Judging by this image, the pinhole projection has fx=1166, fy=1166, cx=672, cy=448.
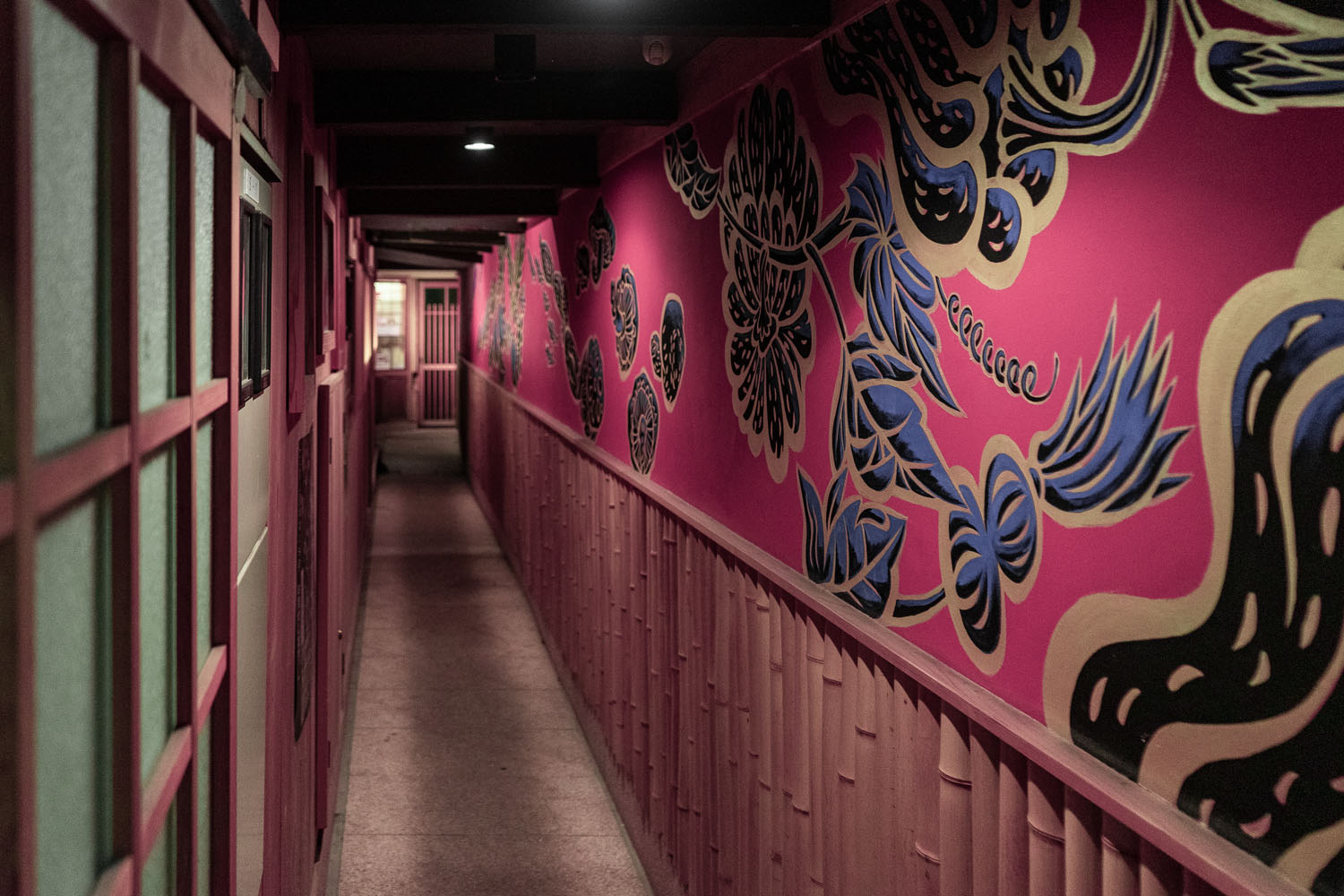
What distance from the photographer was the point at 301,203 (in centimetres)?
274

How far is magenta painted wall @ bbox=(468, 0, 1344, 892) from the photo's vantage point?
3.61 ft

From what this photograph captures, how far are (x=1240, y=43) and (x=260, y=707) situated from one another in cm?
163

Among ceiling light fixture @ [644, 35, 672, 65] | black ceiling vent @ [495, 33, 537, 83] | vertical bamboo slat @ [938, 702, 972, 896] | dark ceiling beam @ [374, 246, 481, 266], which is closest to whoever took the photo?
vertical bamboo slat @ [938, 702, 972, 896]

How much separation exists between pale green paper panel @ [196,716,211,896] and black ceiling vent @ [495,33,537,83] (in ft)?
A: 6.63

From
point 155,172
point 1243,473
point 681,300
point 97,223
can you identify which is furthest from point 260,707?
point 681,300

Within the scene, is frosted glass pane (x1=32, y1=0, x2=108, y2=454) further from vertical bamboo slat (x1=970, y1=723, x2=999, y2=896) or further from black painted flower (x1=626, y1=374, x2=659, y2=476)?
black painted flower (x1=626, y1=374, x2=659, y2=476)

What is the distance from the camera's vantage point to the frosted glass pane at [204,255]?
3.90 feet

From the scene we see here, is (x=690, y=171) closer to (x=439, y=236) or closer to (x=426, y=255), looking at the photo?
(x=439, y=236)

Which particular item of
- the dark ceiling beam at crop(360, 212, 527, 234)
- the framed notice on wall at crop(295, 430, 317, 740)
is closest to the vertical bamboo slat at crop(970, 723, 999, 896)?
the framed notice on wall at crop(295, 430, 317, 740)

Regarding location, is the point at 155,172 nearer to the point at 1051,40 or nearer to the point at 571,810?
the point at 1051,40

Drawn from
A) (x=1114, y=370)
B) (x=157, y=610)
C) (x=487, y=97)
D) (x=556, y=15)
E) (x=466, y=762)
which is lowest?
(x=466, y=762)

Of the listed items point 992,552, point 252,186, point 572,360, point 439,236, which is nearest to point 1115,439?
point 992,552

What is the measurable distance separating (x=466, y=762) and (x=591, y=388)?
5.22 ft

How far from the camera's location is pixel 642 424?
12.7ft
